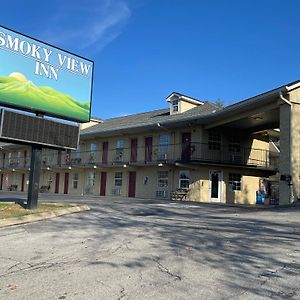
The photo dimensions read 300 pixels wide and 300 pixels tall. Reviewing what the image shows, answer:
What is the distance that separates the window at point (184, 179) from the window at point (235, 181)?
341 cm

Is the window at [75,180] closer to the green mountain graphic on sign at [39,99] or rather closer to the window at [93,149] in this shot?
the window at [93,149]

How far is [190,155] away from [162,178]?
334 cm

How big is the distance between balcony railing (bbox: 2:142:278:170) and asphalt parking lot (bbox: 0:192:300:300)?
59.6 feet

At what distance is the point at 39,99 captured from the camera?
1563 centimetres

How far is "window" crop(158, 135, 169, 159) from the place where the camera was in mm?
31703

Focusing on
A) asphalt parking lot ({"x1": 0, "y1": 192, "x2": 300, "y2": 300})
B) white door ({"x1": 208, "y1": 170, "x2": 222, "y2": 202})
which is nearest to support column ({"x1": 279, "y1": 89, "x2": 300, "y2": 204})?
asphalt parking lot ({"x1": 0, "y1": 192, "x2": 300, "y2": 300})

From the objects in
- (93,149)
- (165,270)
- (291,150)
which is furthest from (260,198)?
(165,270)

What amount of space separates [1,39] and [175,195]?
60.7 feet

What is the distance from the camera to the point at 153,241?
915cm

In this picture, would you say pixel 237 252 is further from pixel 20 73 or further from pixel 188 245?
pixel 20 73

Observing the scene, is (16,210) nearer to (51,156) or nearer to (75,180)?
(75,180)

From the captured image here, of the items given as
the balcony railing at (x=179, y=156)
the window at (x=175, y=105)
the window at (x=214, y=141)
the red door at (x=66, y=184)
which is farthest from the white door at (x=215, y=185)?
the red door at (x=66, y=184)

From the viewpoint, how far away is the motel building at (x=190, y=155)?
96.1 feet

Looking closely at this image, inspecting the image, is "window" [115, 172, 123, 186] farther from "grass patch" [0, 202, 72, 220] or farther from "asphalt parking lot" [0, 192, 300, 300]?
"asphalt parking lot" [0, 192, 300, 300]
